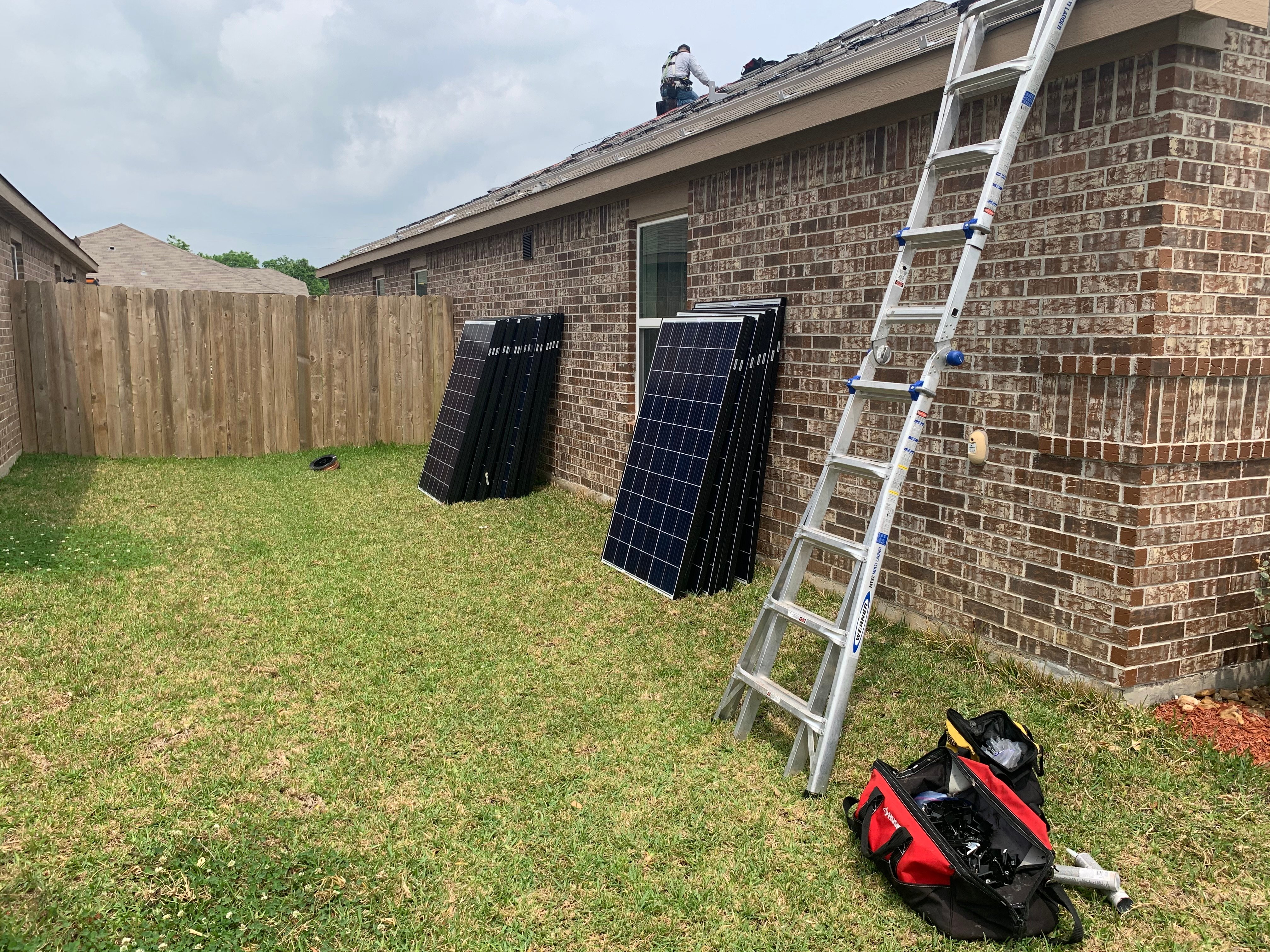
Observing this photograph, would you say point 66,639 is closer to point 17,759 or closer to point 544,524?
point 17,759

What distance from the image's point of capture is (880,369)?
4.84 m

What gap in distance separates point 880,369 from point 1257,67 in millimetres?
2115

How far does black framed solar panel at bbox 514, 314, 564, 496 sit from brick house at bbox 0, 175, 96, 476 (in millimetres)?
5375

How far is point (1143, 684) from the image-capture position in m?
3.62

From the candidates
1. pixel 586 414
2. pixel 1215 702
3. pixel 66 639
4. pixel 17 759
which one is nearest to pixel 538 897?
pixel 17 759

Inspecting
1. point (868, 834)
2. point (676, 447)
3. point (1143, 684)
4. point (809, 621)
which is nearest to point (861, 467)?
point (809, 621)

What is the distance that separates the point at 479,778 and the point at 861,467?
6.63 feet

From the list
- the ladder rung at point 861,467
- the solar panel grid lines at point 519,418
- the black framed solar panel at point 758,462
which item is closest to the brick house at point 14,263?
the solar panel grid lines at point 519,418

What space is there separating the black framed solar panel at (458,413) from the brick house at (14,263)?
441 cm

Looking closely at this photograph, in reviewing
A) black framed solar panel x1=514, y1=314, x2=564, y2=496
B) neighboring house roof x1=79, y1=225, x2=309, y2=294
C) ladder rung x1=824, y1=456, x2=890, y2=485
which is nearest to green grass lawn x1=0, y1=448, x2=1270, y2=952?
ladder rung x1=824, y1=456, x2=890, y2=485

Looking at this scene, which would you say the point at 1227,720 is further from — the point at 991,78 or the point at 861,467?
the point at 991,78

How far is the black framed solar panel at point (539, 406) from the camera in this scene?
28.6ft

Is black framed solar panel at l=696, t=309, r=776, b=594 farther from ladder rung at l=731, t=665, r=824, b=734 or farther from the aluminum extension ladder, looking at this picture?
ladder rung at l=731, t=665, r=824, b=734

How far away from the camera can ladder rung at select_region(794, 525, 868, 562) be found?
3.32m
